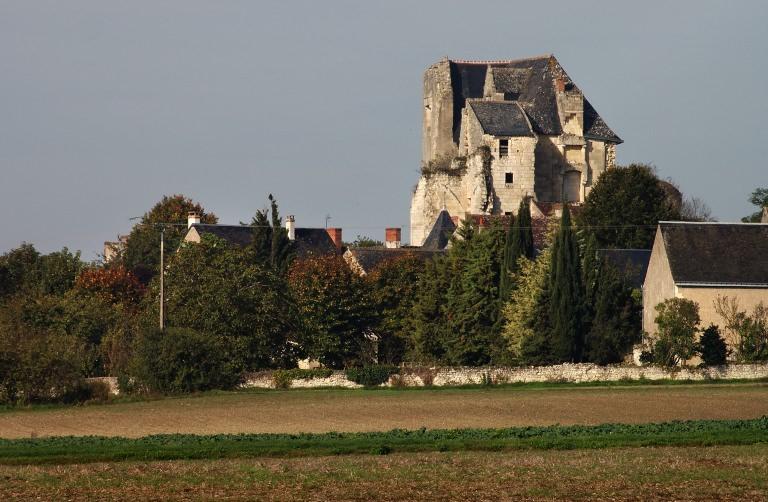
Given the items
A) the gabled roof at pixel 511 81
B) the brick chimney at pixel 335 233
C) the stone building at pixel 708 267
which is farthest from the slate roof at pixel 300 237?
the stone building at pixel 708 267

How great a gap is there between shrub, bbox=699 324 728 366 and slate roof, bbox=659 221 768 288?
263cm

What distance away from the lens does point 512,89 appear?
309 ft

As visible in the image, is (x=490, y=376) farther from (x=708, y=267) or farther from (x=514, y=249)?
(x=708, y=267)

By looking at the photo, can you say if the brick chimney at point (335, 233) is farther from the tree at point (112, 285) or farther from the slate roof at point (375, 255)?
the slate roof at point (375, 255)

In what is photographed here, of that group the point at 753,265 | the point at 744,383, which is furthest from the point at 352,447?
the point at 753,265

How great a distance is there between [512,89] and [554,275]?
1545 inches

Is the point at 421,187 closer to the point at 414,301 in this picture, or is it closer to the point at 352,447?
the point at 414,301

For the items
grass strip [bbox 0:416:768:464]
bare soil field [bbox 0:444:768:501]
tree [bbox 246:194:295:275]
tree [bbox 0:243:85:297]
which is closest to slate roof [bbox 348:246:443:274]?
tree [bbox 246:194:295:275]

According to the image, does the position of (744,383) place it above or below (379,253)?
below

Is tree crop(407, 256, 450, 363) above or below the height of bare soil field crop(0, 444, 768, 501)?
above

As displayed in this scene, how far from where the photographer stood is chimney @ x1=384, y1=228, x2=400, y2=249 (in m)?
86.4

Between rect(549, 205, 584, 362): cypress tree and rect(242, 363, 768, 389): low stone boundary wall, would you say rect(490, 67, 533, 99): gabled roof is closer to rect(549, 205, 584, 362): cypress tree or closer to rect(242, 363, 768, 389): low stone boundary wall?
rect(549, 205, 584, 362): cypress tree

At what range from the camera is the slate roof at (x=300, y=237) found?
3233 inches

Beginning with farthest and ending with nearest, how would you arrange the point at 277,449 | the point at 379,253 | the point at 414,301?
the point at 379,253, the point at 414,301, the point at 277,449
